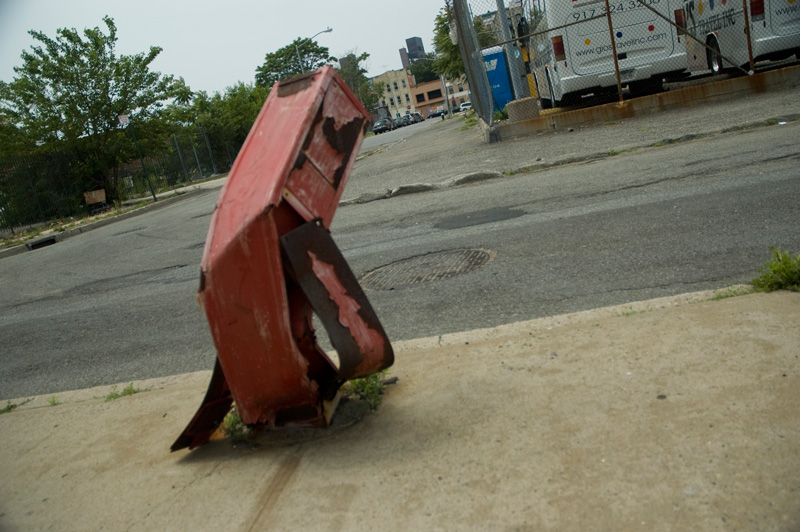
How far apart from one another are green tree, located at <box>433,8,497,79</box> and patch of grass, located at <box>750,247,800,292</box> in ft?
92.1

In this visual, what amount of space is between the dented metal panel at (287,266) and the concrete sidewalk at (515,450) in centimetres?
33

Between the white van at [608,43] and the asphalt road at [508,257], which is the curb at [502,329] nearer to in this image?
the asphalt road at [508,257]

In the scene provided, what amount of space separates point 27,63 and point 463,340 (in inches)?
997

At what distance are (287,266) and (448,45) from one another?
3234cm

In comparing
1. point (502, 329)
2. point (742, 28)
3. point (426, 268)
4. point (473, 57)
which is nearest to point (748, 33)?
point (742, 28)

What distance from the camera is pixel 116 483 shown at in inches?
115

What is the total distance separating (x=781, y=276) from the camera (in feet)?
11.7

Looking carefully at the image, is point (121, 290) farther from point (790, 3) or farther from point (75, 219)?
point (75, 219)

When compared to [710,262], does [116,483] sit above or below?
above

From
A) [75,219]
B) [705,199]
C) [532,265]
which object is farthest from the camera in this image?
[75,219]

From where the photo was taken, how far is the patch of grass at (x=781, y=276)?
3.51m

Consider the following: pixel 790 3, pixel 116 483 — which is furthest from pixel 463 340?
pixel 790 3

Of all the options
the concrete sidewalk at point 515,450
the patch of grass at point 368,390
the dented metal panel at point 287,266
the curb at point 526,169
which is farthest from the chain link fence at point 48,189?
the dented metal panel at point 287,266

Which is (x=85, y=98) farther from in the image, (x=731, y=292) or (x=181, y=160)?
(x=731, y=292)
